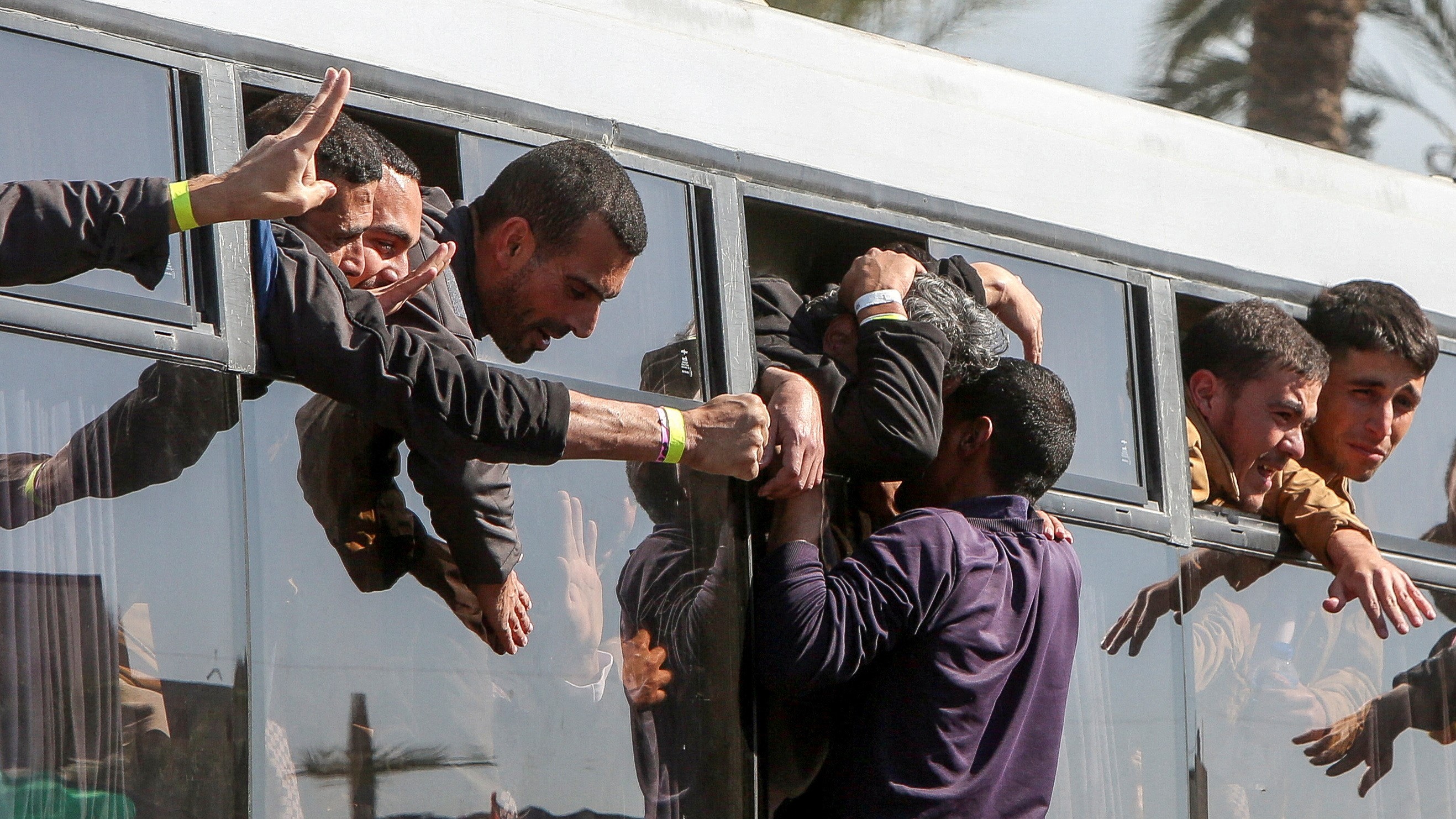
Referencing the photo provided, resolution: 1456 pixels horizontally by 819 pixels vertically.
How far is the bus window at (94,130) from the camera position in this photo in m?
2.67

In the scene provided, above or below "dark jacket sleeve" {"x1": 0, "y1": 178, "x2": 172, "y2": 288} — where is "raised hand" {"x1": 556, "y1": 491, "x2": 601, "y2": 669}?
below

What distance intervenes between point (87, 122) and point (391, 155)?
1.89ft

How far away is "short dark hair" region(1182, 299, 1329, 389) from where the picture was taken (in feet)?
14.3

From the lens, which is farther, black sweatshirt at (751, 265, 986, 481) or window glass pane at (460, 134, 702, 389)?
black sweatshirt at (751, 265, 986, 481)

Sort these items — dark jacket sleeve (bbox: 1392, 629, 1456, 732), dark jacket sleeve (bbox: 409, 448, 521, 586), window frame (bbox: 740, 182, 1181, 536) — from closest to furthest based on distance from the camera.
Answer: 1. dark jacket sleeve (bbox: 409, 448, 521, 586)
2. window frame (bbox: 740, 182, 1181, 536)
3. dark jacket sleeve (bbox: 1392, 629, 1456, 732)

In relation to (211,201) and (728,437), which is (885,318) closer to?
(728,437)

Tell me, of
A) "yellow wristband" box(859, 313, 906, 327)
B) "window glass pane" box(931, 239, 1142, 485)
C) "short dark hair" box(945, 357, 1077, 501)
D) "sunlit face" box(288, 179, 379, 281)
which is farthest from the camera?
"window glass pane" box(931, 239, 1142, 485)

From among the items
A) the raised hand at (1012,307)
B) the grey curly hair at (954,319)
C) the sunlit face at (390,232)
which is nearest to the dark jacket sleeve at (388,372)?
the sunlit face at (390,232)

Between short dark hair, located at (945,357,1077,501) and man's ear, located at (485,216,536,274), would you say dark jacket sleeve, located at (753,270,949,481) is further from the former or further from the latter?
man's ear, located at (485,216,536,274)

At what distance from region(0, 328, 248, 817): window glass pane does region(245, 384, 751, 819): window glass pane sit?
7cm

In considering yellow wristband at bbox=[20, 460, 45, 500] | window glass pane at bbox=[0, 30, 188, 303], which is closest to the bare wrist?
window glass pane at bbox=[0, 30, 188, 303]

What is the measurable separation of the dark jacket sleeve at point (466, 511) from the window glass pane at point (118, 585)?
1.12 ft

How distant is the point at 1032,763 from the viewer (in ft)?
11.5

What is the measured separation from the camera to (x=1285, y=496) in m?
4.43
